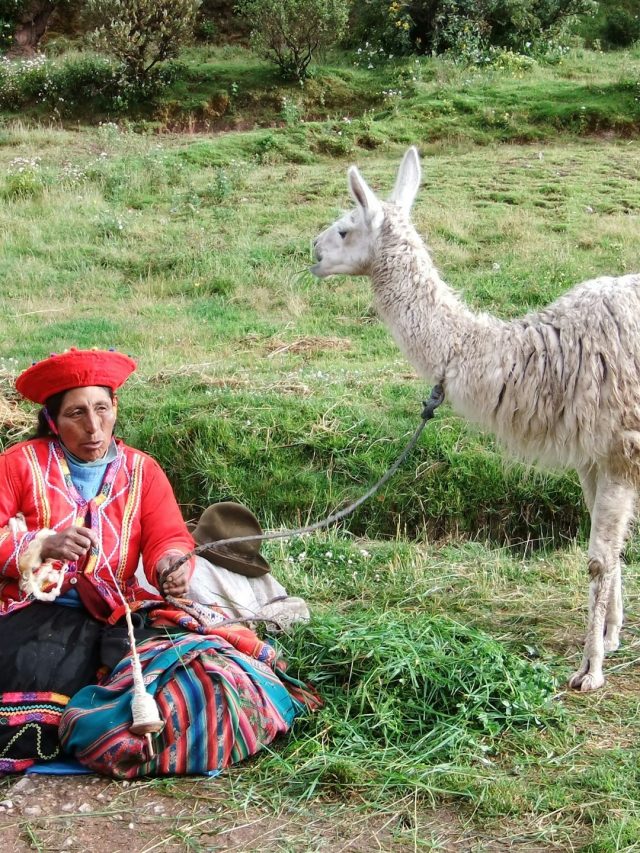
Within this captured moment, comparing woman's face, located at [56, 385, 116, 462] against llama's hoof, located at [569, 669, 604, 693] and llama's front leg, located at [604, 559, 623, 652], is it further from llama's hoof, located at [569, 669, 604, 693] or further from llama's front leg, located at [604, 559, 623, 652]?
llama's front leg, located at [604, 559, 623, 652]

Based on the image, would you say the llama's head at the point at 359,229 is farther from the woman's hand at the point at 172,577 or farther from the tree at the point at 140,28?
the tree at the point at 140,28

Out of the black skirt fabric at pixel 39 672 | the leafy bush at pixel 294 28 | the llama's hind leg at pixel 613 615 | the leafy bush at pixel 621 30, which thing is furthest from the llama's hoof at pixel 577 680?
the leafy bush at pixel 621 30

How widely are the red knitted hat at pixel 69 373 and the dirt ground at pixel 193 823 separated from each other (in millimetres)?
1297

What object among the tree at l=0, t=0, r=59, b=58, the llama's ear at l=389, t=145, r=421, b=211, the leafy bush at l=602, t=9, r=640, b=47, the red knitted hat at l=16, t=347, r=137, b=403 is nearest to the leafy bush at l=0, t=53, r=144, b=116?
the tree at l=0, t=0, r=59, b=58

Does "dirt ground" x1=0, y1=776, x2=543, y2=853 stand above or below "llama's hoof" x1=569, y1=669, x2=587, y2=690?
above

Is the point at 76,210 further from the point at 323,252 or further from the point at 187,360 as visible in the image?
the point at 323,252

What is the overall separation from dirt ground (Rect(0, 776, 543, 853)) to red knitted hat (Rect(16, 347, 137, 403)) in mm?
1297

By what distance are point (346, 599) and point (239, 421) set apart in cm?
195

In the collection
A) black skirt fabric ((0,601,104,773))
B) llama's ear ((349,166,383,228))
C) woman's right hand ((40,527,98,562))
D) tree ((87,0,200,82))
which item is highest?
tree ((87,0,200,82))

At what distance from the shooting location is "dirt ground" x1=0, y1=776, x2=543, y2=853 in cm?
282

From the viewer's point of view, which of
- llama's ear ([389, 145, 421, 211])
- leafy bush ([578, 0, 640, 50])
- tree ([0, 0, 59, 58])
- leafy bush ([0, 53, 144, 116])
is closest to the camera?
llama's ear ([389, 145, 421, 211])

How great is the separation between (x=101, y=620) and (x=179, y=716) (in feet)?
1.63

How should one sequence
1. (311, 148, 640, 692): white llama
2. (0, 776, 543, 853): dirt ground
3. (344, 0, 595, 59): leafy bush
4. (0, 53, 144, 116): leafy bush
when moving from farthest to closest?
(344, 0, 595, 59): leafy bush → (0, 53, 144, 116): leafy bush → (311, 148, 640, 692): white llama → (0, 776, 543, 853): dirt ground

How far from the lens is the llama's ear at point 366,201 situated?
13.8 ft
